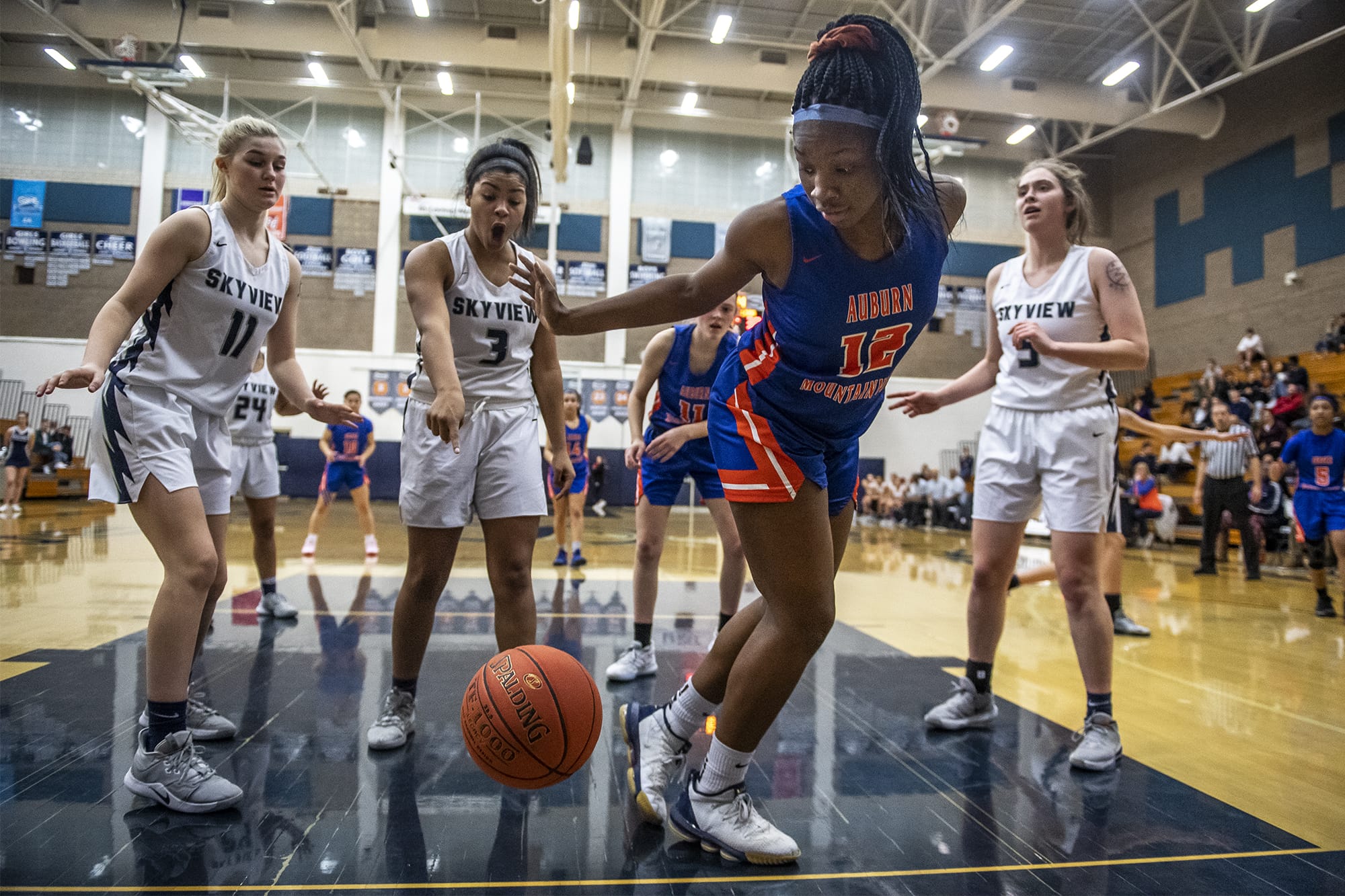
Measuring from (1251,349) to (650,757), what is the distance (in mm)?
18151

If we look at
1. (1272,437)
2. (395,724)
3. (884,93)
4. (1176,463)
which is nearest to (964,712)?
(395,724)

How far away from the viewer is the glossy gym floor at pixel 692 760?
1.96 metres

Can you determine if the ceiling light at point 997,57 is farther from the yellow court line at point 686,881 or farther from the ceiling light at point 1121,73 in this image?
the yellow court line at point 686,881

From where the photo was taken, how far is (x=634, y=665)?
150 inches

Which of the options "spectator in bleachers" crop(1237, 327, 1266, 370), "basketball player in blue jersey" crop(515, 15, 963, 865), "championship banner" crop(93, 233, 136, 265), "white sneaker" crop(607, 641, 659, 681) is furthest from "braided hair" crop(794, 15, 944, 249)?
"championship banner" crop(93, 233, 136, 265)

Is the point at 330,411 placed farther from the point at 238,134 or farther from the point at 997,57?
Result: the point at 997,57

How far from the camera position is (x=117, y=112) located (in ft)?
61.9

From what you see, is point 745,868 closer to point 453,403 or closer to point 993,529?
point 453,403

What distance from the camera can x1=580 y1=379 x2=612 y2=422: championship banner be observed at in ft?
67.7

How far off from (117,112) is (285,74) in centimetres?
386

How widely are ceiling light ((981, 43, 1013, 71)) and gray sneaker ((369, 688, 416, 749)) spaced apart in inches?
635

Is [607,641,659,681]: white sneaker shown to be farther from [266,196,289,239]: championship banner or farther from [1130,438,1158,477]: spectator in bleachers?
[266,196,289,239]: championship banner

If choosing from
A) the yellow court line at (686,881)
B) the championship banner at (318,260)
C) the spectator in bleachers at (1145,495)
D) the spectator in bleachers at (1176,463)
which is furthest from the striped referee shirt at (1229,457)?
the championship banner at (318,260)

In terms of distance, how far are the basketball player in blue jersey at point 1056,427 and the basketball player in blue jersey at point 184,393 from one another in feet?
7.53
